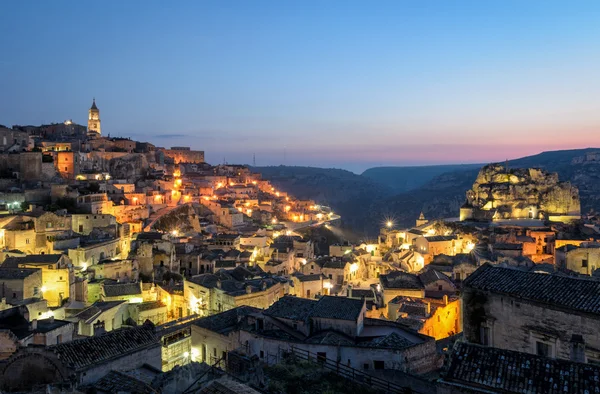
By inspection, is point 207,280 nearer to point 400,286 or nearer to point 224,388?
point 400,286

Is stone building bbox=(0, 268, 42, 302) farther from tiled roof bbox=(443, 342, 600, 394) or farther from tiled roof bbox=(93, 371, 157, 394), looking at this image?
tiled roof bbox=(443, 342, 600, 394)

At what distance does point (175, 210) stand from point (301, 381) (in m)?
45.8

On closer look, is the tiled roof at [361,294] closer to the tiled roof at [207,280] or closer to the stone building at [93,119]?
the tiled roof at [207,280]

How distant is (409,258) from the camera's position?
45.9 meters

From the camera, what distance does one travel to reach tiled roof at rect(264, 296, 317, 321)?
20.6 meters

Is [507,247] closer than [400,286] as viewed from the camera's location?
No

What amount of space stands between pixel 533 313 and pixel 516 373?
390 centimetres

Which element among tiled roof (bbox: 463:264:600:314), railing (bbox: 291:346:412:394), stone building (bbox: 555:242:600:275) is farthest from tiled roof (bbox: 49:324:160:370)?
stone building (bbox: 555:242:600:275)

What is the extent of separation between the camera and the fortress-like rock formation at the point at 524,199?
67.4 metres

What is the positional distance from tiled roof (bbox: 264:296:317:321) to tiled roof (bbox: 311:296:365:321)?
48 cm

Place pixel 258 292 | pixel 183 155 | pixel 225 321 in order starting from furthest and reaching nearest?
1. pixel 183 155
2. pixel 258 292
3. pixel 225 321

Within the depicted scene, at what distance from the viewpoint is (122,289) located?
30.8 m

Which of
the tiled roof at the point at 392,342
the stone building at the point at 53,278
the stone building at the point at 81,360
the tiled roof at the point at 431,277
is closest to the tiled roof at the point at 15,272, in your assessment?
the stone building at the point at 53,278

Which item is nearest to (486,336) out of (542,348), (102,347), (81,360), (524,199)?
(542,348)
